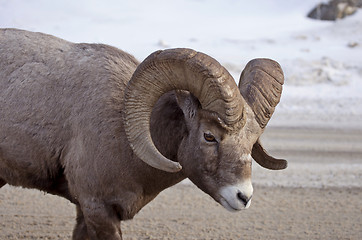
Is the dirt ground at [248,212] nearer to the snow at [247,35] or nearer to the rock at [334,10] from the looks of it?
the snow at [247,35]

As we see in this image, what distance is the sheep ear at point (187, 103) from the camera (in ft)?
16.0

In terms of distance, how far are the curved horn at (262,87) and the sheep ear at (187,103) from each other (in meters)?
0.44

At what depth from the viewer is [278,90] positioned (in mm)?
5137

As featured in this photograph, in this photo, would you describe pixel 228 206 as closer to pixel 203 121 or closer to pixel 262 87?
pixel 203 121

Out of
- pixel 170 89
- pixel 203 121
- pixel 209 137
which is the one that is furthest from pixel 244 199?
pixel 170 89

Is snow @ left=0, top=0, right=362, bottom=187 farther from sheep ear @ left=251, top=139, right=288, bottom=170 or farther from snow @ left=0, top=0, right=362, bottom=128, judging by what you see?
sheep ear @ left=251, top=139, right=288, bottom=170

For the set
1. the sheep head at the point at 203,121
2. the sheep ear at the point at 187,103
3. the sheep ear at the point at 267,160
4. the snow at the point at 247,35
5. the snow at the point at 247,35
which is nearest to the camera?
the sheep head at the point at 203,121

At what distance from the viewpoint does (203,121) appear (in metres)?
4.77

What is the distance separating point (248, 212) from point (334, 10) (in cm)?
2594

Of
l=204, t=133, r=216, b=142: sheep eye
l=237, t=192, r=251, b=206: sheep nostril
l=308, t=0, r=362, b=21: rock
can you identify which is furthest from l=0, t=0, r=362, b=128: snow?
l=237, t=192, r=251, b=206: sheep nostril

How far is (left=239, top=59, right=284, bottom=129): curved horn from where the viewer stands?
16.2 ft

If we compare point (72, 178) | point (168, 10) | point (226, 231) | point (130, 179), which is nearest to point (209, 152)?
point (130, 179)

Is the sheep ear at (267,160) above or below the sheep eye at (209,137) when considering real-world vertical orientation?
below

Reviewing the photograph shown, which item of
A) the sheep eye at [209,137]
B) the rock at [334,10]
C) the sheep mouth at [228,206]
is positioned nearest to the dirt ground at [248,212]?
the sheep mouth at [228,206]
